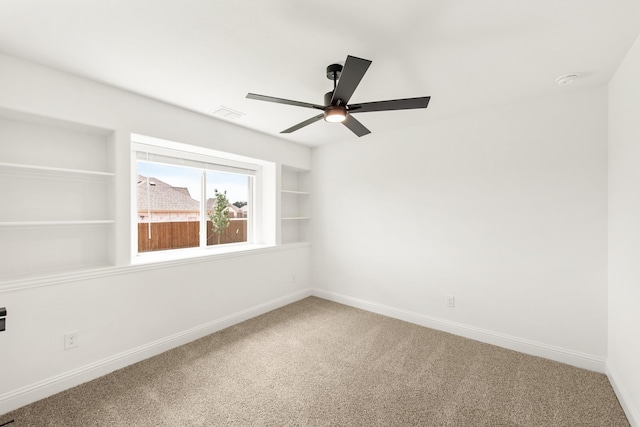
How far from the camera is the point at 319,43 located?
178cm

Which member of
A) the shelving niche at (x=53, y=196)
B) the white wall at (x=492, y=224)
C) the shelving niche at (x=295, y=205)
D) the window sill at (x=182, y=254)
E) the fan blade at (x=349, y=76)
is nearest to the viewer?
the fan blade at (x=349, y=76)

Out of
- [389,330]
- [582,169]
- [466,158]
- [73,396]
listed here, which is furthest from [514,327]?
[73,396]

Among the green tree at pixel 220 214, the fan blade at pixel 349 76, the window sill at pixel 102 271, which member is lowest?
the window sill at pixel 102 271

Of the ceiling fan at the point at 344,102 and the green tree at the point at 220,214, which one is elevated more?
the ceiling fan at the point at 344,102

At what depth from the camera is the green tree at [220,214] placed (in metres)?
3.71

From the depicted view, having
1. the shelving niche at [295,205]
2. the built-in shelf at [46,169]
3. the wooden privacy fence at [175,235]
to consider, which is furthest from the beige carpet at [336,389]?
the shelving niche at [295,205]

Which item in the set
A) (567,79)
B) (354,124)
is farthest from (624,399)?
(354,124)

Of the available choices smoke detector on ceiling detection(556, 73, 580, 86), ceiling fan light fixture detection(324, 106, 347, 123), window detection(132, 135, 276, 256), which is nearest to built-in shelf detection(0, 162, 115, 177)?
window detection(132, 135, 276, 256)

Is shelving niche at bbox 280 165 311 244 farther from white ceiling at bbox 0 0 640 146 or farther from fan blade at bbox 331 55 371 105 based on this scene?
fan blade at bbox 331 55 371 105

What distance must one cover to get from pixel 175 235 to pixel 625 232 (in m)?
4.10

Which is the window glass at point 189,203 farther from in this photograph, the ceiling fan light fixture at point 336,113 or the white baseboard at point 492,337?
the ceiling fan light fixture at point 336,113

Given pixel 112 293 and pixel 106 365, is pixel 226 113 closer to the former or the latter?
pixel 112 293

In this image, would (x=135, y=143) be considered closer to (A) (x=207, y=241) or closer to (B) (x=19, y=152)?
(B) (x=19, y=152)

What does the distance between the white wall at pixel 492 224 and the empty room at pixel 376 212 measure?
2 centimetres
